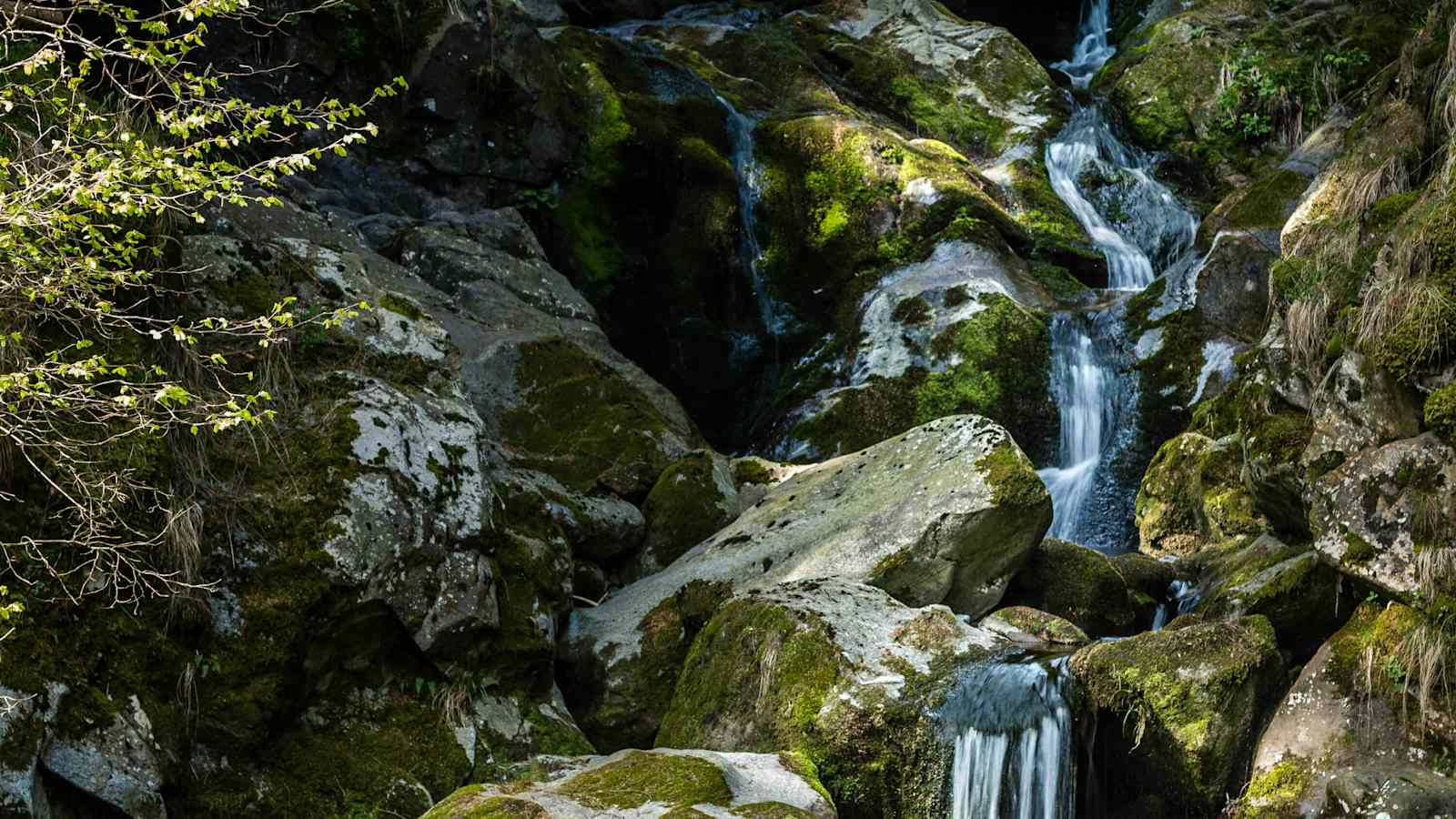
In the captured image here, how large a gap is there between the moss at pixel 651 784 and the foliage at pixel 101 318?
2.41m

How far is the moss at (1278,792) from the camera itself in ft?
21.0

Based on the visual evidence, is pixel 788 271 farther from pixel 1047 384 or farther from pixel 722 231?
pixel 1047 384

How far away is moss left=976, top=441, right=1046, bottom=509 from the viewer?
8750 mm

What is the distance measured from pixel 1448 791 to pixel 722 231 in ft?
38.5

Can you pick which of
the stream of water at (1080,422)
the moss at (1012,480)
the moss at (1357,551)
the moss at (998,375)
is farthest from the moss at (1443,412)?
the moss at (998,375)

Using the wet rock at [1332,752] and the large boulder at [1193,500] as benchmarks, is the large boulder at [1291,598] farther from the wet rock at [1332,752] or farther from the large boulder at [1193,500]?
the large boulder at [1193,500]

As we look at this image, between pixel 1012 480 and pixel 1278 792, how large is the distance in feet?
9.74

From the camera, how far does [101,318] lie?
6.07 m

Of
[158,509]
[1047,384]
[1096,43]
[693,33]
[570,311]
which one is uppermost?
[1096,43]

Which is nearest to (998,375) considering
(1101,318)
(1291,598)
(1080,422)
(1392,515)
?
(1080,422)

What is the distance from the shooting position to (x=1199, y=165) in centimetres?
1792

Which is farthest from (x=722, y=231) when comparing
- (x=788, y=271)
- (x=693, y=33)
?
(x=693, y=33)

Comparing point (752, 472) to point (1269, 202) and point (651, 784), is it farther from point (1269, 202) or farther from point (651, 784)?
point (1269, 202)

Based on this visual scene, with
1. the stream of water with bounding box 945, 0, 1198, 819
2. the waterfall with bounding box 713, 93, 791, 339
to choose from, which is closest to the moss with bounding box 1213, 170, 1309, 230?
the stream of water with bounding box 945, 0, 1198, 819
